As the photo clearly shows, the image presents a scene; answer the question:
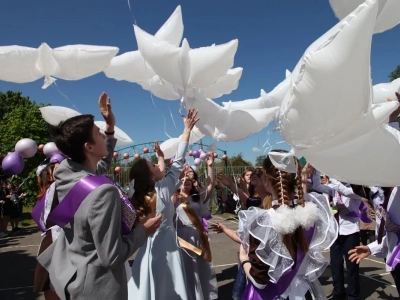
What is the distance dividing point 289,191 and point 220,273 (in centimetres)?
341

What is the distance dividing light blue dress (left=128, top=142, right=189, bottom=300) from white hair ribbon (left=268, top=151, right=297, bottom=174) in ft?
2.88

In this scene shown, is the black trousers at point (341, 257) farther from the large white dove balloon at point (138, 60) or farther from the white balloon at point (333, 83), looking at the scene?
the large white dove balloon at point (138, 60)

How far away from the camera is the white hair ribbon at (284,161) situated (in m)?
1.98

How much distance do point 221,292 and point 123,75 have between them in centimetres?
289

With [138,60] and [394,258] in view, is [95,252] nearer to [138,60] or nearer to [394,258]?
[138,60]

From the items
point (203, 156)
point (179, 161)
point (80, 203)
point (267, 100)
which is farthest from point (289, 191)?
point (203, 156)

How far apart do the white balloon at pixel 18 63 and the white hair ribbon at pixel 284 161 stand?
199 centimetres

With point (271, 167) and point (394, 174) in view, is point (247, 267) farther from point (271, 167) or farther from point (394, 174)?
point (394, 174)

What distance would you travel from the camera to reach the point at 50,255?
182 centimetres

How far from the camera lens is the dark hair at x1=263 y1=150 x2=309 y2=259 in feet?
6.47

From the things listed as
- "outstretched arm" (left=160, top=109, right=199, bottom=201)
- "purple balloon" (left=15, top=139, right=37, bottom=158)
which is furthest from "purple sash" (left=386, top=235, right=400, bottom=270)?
"purple balloon" (left=15, top=139, right=37, bottom=158)

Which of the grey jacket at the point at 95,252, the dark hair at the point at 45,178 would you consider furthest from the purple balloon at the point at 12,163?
the grey jacket at the point at 95,252

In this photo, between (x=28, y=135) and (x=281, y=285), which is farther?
(x=28, y=135)

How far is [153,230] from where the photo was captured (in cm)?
184
